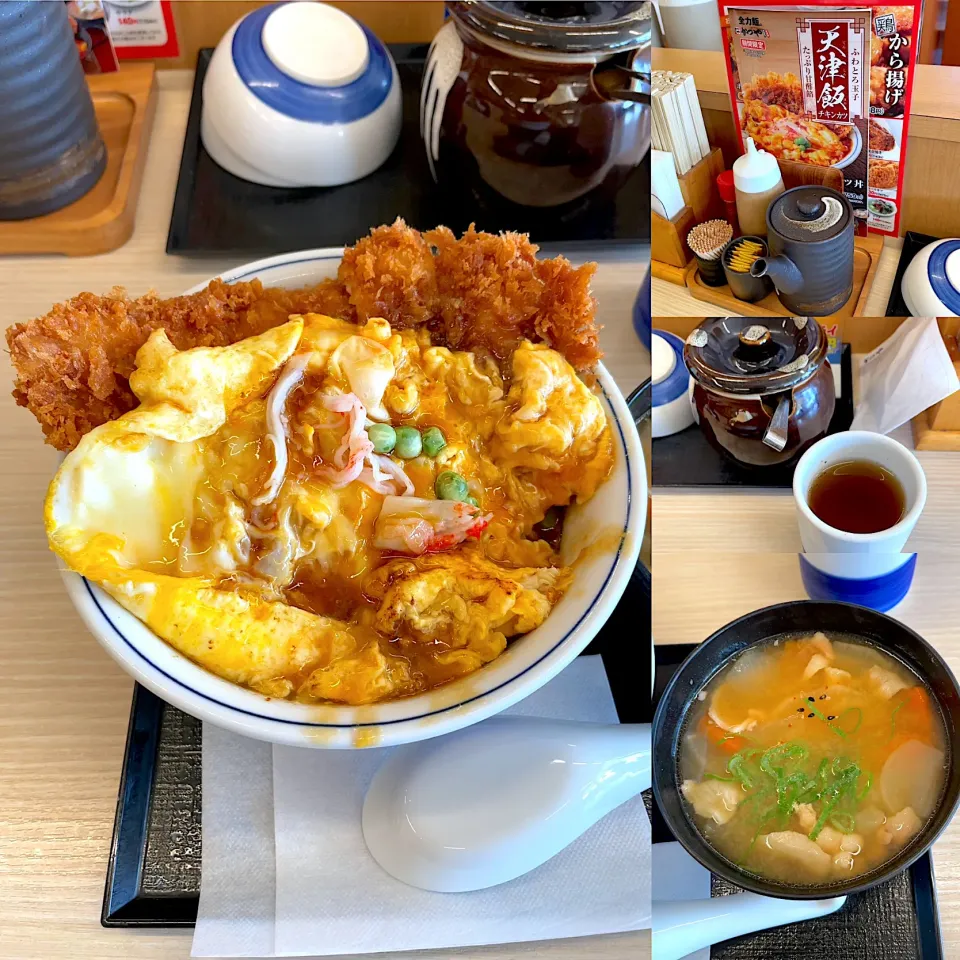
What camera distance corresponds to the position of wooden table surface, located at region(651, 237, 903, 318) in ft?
2.12

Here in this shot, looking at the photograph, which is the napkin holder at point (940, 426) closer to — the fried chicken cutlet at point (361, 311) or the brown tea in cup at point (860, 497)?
the brown tea in cup at point (860, 497)

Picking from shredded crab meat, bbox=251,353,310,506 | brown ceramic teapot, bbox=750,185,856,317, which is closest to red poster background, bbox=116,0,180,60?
shredded crab meat, bbox=251,353,310,506

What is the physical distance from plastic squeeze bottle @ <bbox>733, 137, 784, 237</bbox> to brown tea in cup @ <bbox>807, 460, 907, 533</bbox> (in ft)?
0.55

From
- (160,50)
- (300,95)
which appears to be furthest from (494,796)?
(160,50)

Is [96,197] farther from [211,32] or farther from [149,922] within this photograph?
[149,922]

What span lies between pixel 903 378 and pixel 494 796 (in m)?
0.48

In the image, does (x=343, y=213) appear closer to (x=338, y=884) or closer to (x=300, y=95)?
(x=300, y=95)

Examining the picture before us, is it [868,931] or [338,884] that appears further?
[338,884]

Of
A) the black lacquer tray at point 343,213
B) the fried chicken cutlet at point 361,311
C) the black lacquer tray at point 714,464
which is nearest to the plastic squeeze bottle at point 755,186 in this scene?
the black lacquer tray at point 714,464

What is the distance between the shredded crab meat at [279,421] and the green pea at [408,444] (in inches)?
4.2

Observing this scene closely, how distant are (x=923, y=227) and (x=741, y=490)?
0.67 feet

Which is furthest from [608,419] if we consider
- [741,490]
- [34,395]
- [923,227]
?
[34,395]

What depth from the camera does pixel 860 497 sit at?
0.68 metres

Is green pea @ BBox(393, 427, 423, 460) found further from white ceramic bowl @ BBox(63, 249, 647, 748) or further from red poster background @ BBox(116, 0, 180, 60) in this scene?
red poster background @ BBox(116, 0, 180, 60)
